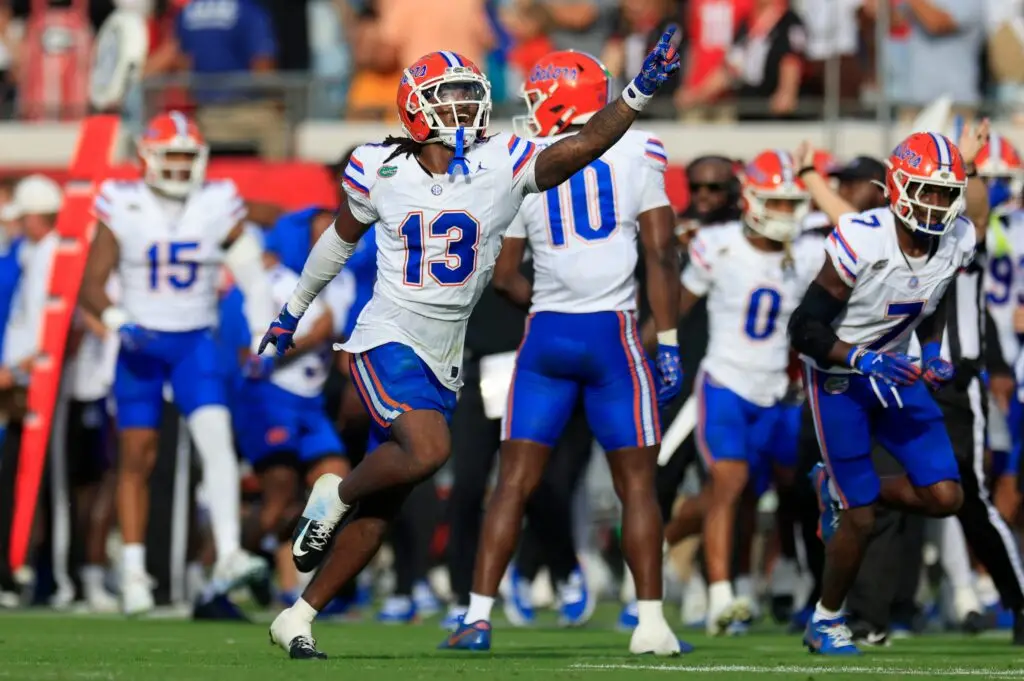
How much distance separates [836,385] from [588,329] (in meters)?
0.95

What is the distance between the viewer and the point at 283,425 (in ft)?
41.0

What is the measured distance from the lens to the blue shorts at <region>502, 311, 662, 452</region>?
9039mm

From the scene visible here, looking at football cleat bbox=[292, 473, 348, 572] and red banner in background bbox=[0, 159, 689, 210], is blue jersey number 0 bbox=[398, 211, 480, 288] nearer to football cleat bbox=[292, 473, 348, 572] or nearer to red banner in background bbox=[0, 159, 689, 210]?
football cleat bbox=[292, 473, 348, 572]

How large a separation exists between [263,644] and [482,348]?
2.66 meters

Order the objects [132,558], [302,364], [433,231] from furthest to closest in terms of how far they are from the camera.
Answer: [302,364]
[132,558]
[433,231]

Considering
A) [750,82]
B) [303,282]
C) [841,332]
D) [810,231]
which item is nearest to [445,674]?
[303,282]

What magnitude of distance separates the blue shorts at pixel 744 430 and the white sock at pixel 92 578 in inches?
143

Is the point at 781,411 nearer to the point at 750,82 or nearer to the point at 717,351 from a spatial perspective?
the point at 717,351

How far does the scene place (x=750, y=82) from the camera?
53.0 ft

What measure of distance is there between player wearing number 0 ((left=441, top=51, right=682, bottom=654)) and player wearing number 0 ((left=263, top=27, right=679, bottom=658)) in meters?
0.68

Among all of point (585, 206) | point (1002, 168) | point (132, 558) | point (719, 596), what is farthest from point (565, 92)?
point (132, 558)

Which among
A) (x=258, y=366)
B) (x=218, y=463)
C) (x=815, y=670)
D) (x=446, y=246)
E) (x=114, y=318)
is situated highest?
(x=446, y=246)

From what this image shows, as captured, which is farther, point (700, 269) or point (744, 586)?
point (744, 586)

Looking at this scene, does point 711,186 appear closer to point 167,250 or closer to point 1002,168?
point 1002,168
